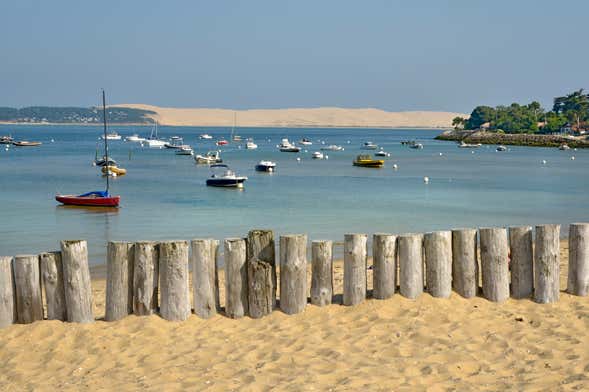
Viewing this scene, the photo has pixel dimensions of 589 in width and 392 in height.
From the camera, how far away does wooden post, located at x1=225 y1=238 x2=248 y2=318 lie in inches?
427

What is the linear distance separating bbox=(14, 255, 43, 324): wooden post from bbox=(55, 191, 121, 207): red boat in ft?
118

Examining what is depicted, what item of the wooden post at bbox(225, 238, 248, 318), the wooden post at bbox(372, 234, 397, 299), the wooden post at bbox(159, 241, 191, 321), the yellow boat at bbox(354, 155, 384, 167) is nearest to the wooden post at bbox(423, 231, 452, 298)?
the wooden post at bbox(372, 234, 397, 299)

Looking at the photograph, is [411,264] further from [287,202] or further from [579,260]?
[287,202]

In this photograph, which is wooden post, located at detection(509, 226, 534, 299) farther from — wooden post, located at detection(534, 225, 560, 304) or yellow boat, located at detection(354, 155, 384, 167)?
yellow boat, located at detection(354, 155, 384, 167)

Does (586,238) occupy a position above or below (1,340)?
above

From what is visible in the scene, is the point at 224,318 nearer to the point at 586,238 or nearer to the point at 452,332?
the point at 452,332

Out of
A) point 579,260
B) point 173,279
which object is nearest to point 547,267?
point 579,260

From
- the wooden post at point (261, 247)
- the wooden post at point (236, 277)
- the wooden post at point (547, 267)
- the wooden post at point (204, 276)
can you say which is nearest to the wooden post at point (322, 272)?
the wooden post at point (261, 247)

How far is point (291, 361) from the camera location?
9531 millimetres

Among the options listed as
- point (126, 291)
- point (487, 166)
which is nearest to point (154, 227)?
point (126, 291)

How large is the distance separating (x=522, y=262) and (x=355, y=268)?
2313 mm

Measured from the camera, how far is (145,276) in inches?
420

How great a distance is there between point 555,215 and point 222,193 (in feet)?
76.9

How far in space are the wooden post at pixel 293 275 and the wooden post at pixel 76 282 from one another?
8.16 ft
